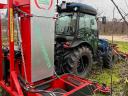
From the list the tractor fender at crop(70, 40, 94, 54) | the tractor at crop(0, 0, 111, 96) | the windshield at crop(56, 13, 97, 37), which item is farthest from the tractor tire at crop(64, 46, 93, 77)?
the tractor at crop(0, 0, 111, 96)

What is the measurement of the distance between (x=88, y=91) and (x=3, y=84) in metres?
1.48

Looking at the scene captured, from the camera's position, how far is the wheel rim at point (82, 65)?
5602 mm

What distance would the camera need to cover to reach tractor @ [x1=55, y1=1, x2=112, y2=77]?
518 centimetres

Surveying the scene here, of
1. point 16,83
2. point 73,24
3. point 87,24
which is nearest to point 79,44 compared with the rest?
point 73,24

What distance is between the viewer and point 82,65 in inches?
227

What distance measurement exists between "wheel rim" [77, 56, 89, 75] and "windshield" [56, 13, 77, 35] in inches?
30.6

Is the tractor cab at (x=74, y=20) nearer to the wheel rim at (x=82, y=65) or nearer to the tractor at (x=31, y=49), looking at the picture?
the wheel rim at (x=82, y=65)

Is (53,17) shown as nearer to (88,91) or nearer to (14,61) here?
(14,61)

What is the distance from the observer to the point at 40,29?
3.26 meters

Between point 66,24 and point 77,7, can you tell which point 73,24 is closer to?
point 66,24

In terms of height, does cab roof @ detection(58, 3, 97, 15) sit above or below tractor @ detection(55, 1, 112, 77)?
above

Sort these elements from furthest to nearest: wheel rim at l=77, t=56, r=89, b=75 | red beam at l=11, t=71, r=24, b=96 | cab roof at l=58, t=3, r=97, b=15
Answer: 1. wheel rim at l=77, t=56, r=89, b=75
2. cab roof at l=58, t=3, r=97, b=15
3. red beam at l=11, t=71, r=24, b=96

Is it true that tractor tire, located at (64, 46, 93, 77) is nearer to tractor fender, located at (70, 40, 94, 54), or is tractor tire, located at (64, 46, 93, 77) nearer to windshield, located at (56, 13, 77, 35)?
tractor fender, located at (70, 40, 94, 54)

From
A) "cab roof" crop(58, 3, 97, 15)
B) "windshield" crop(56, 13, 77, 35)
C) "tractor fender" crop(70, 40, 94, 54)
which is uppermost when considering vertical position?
"cab roof" crop(58, 3, 97, 15)
